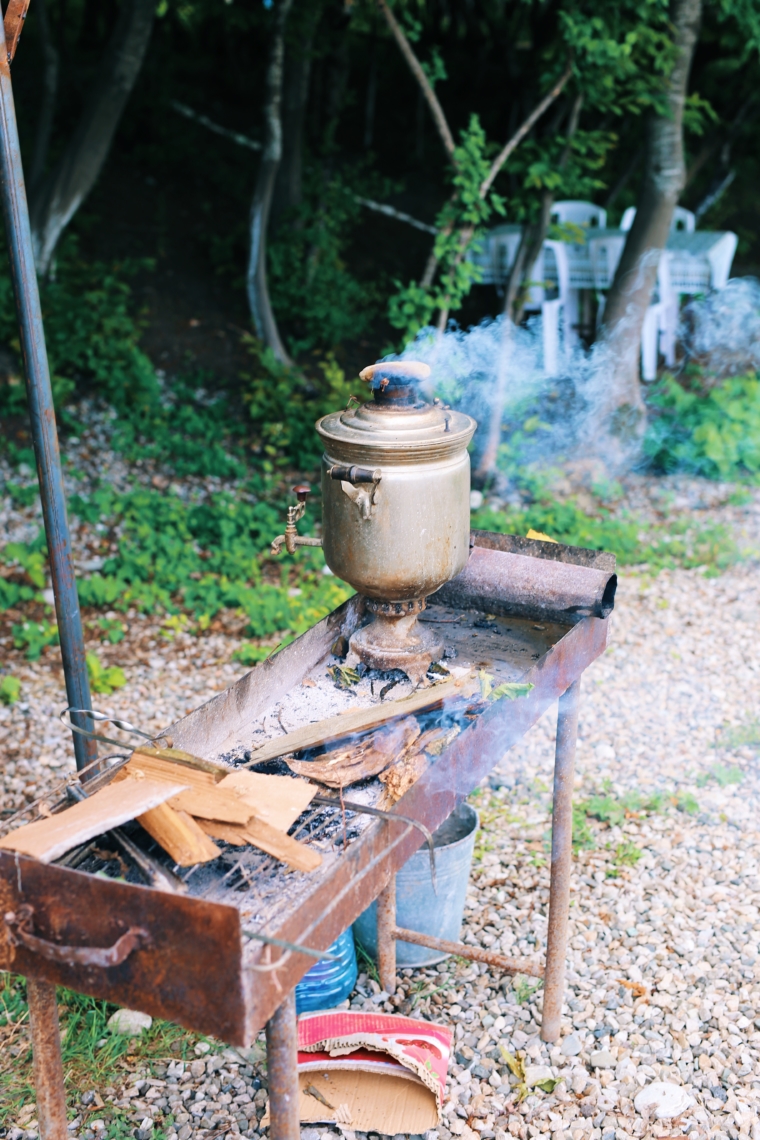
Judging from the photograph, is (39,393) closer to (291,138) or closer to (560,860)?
(560,860)

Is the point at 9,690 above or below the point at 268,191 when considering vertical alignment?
below

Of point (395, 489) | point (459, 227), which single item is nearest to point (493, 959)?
point (395, 489)

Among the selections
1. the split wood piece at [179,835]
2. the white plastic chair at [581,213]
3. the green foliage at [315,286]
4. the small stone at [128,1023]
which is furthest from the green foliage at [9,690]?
the white plastic chair at [581,213]

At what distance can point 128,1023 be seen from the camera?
3162 mm

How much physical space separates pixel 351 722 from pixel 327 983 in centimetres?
118

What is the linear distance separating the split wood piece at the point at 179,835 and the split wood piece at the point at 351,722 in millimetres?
404

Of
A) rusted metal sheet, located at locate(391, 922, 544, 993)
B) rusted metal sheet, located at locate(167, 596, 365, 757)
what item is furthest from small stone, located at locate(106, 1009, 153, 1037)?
rusted metal sheet, located at locate(167, 596, 365, 757)

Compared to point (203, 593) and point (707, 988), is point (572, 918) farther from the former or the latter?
point (203, 593)

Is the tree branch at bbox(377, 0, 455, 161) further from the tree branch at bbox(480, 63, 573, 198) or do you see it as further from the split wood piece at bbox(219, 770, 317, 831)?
the split wood piece at bbox(219, 770, 317, 831)

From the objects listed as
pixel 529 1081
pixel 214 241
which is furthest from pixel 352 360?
pixel 529 1081

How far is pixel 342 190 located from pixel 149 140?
3.26m

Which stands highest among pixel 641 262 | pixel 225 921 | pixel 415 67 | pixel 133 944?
pixel 415 67

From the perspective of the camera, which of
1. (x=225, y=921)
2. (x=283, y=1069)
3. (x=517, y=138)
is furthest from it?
(x=517, y=138)

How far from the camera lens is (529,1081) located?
119 inches
